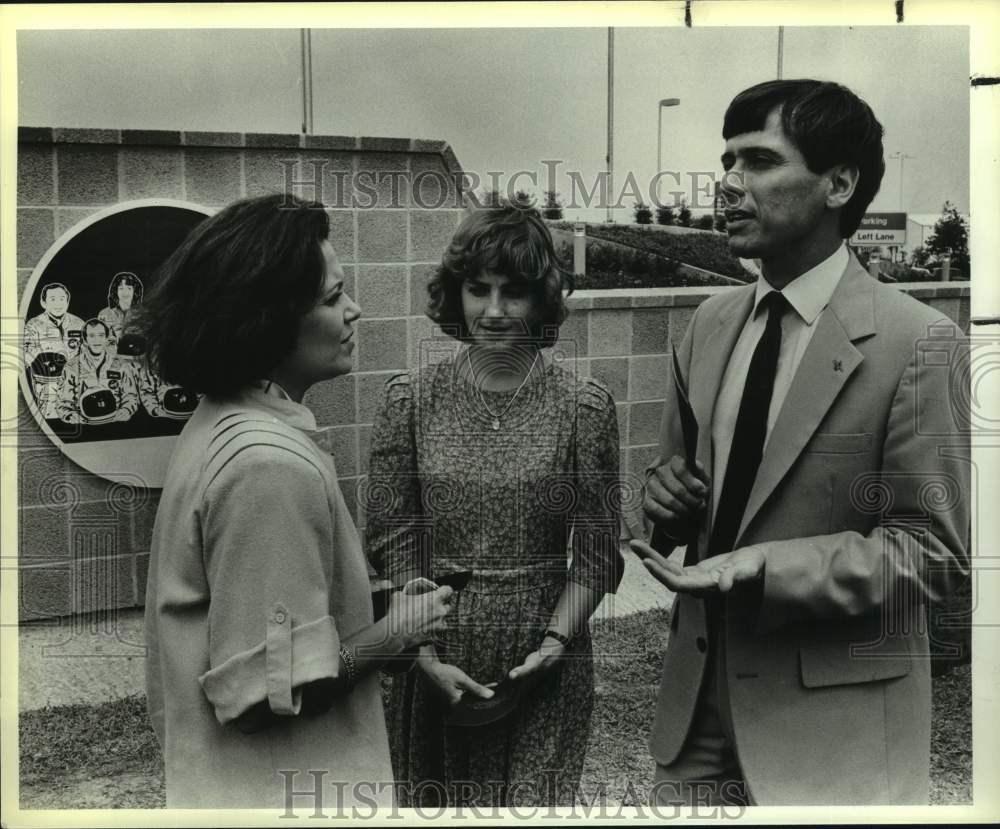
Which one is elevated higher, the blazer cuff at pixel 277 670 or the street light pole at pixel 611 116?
the street light pole at pixel 611 116

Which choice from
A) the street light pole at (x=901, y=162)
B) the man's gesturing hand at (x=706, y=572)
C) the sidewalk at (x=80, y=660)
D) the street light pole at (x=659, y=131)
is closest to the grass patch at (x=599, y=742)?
the sidewalk at (x=80, y=660)

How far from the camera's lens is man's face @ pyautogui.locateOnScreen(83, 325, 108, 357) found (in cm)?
345

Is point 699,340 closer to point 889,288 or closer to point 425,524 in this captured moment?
point 889,288

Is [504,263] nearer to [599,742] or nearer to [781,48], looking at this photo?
[781,48]

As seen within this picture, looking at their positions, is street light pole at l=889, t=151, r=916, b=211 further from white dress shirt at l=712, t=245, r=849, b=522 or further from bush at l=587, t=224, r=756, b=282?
bush at l=587, t=224, r=756, b=282

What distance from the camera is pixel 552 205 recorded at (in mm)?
3416

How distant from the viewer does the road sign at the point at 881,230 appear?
11.0 ft

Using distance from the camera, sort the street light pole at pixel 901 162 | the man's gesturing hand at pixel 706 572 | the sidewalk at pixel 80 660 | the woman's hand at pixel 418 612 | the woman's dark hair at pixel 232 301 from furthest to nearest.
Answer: the sidewalk at pixel 80 660 < the street light pole at pixel 901 162 < the woman's hand at pixel 418 612 < the man's gesturing hand at pixel 706 572 < the woman's dark hair at pixel 232 301

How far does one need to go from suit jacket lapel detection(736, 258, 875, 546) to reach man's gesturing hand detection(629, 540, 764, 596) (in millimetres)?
143

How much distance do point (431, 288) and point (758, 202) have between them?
982 millimetres

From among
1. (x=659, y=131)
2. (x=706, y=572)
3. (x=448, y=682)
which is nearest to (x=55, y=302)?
(x=448, y=682)

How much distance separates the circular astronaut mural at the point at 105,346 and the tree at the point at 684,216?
4.66ft

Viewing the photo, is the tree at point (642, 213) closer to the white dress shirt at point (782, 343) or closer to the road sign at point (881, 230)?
the white dress shirt at point (782, 343)

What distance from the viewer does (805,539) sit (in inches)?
121
